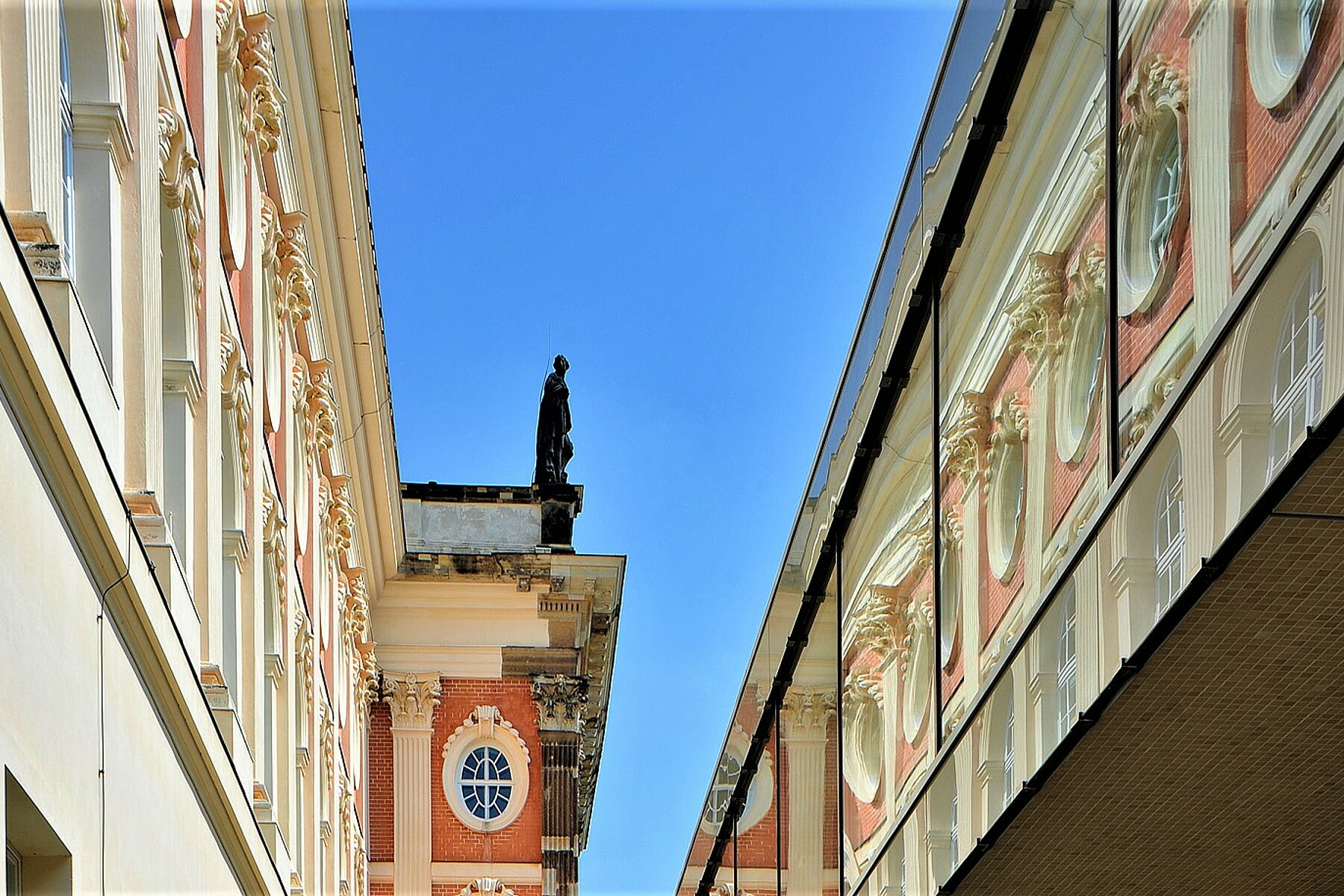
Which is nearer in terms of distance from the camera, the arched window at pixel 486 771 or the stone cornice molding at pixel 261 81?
the stone cornice molding at pixel 261 81

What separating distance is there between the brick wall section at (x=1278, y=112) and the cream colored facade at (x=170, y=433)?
15.3ft

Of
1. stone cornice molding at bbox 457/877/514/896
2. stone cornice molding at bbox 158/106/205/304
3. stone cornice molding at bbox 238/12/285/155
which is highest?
stone cornice molding at bbox 238/12/285/155

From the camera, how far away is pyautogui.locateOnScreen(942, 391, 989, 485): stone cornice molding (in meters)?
12.4

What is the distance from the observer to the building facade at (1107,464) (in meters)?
7.55

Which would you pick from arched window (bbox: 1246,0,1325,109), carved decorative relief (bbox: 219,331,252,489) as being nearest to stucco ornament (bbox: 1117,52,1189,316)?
arched window (bbox: 1246,0,1325,109)

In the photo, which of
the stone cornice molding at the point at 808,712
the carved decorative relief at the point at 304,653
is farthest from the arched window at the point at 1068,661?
the carved decorative relief at the point at 304,653

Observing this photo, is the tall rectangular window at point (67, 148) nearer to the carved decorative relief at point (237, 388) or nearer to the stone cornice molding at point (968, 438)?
the carved decorative relief at point (237, 388)

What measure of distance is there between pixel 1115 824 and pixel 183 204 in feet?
24.8

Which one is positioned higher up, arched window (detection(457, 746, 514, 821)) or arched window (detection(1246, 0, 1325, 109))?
arched window (detection(1246, 0, 1325, 109))

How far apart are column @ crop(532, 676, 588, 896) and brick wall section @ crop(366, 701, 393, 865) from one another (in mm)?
2717

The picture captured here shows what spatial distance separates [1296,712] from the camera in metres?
9.02

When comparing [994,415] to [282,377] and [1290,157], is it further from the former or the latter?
[282,377]

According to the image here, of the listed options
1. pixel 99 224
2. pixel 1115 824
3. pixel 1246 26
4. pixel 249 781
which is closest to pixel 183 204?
pixel 99 224

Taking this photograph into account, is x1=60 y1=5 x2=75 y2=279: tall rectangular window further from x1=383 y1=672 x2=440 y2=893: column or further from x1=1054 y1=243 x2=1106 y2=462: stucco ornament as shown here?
x1=383 y1=672 x2=440 y2=893: column
